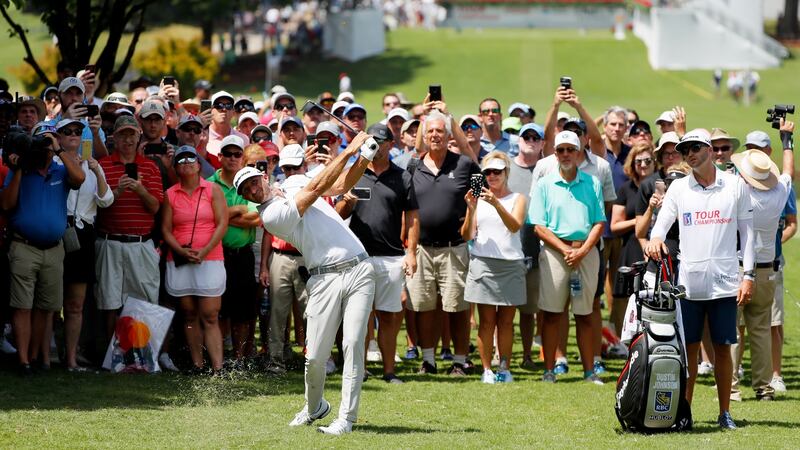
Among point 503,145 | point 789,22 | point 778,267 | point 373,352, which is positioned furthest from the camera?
point 789,22

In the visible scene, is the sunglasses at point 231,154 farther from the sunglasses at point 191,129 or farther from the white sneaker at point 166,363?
the white sneaker at point 166,363

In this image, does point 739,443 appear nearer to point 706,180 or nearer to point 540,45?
point 706,180

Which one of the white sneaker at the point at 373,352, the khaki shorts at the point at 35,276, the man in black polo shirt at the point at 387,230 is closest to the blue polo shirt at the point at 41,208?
the khaki shorts at the point at 35,276

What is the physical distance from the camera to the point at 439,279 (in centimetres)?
1289

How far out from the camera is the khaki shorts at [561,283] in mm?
12359

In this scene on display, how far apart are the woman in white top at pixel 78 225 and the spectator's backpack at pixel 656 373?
4.98m

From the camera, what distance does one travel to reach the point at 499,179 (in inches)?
494

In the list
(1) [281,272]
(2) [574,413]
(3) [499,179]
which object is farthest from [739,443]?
(1) [281,272]

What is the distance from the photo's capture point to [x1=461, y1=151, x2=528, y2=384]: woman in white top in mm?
12484

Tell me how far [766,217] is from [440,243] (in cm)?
315

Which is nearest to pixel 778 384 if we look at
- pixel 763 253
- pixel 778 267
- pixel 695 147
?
pixel 778 267

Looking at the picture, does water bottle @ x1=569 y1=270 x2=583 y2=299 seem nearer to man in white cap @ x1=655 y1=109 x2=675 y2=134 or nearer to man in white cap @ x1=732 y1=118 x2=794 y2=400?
man in white cap @ x1=732 y1=118 x2=794 y2=400

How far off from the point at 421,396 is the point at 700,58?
5786 cm

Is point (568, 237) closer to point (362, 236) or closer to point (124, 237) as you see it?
point (362, 236)
